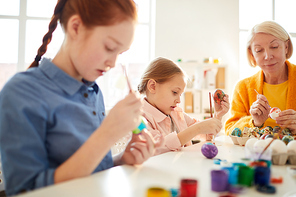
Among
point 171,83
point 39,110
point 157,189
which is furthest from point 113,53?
point 171,83

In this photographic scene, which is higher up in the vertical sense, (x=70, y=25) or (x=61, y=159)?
(x=70, y=25)

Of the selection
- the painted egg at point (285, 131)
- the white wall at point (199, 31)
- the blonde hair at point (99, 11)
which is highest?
the white wall at point (199, 31)

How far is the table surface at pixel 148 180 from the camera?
72cm

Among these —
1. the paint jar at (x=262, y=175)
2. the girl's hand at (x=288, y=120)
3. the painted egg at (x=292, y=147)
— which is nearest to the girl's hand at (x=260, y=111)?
the girl's hand at (x=288, y=120)

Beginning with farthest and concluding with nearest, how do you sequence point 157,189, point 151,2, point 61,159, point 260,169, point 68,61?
point 151,2 < point 68,61 < point 61,159 < point 260,169 < point 157,189

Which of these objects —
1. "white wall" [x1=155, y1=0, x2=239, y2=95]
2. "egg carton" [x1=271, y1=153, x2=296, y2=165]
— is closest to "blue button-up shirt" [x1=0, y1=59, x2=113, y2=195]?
"egg carton" [x1=271, y1=153, x2=296, y2=165]

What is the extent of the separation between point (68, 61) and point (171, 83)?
3.14 feet

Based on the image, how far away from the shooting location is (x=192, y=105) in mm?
4887

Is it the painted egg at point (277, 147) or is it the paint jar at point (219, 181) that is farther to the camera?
the painted egg at point (277, 147)

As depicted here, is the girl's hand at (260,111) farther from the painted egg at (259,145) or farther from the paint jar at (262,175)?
the paint jar at (262,175)

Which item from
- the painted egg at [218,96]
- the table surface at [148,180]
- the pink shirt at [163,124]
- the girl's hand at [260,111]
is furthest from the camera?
the painted egg at [218,96]

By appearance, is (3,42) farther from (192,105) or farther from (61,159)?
(61,159)

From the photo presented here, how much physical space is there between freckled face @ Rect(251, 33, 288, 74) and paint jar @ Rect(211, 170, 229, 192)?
1.57m

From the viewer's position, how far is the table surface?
72 centimetres
